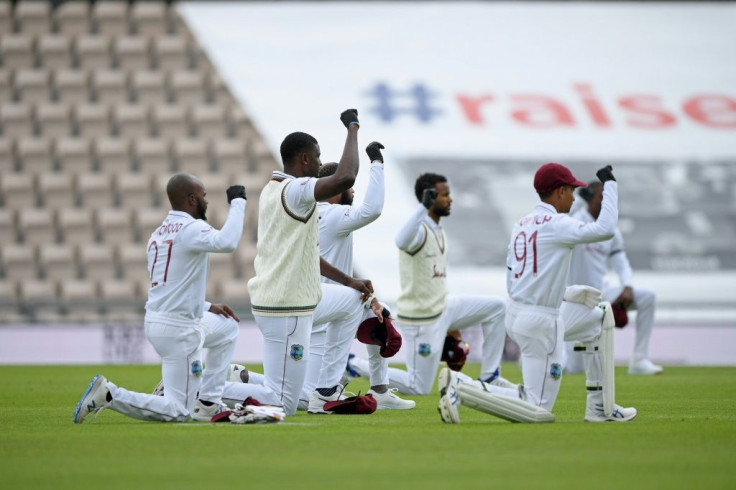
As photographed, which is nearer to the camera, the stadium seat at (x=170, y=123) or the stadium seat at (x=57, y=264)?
the stadium seat at (x=57, y=264)

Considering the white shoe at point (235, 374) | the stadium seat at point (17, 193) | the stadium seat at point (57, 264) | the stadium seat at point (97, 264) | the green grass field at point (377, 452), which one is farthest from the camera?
the stadium seat at point (17, 193)

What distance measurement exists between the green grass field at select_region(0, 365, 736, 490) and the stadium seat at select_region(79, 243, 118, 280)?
1377 cm

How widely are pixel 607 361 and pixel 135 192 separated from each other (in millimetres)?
17444

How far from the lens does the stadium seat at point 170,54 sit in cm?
2675

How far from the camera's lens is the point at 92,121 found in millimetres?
25984

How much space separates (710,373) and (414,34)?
13.2 meters

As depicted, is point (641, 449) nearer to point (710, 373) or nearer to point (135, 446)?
point (135, 446)

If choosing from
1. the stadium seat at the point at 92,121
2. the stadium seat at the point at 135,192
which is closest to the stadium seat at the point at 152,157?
→ the stadium seat at the point at 135,192

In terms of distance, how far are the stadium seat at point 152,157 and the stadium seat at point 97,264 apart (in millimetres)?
2097

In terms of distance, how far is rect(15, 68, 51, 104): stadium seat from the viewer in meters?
26.4

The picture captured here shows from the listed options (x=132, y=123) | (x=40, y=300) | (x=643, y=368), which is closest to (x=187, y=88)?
(x=132, y=123)

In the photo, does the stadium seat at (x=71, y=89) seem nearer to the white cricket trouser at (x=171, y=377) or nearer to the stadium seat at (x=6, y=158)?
the stadium seat at (x=6, y=158)

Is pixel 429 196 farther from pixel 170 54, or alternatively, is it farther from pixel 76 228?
pixel 170 54

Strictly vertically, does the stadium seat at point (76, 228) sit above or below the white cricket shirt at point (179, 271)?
below
